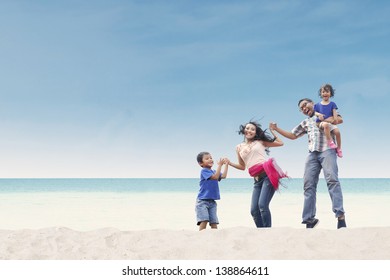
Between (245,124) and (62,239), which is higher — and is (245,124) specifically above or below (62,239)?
above

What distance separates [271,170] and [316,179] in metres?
0.61

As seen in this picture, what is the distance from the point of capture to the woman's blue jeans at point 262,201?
19.4ft

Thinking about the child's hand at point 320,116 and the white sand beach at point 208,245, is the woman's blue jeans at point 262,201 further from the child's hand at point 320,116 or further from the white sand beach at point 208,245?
the child's hand at point 320,116

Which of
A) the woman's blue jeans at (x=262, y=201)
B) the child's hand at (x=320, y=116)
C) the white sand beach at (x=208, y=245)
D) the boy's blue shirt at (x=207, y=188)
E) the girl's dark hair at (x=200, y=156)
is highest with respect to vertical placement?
the child's hand at (x=320, y=116)

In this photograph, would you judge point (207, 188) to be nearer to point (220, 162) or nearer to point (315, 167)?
point (220, 162)

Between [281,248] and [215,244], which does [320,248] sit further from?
[215,244]

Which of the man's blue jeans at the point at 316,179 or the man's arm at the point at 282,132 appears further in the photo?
the man's arm at the point at 282,132

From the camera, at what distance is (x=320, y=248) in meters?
4.92

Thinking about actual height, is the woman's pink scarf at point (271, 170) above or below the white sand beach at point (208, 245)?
above

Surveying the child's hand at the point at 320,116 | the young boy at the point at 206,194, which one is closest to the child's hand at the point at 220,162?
the young boy at the point at 206,194

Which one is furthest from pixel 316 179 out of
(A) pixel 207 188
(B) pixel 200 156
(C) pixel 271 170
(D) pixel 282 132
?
(B) pixel 200 156

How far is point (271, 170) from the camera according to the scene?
19.4ft
